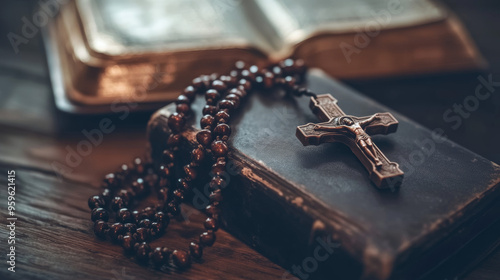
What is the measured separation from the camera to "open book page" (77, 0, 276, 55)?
1781mm

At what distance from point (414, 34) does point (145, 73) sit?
3.06 ft

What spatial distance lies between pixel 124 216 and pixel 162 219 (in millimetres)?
95

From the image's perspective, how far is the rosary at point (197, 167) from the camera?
1.29 metres

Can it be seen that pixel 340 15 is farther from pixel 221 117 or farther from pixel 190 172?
pixel 190 172

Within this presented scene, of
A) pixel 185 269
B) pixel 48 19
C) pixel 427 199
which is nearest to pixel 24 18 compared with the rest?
pixel 48 19

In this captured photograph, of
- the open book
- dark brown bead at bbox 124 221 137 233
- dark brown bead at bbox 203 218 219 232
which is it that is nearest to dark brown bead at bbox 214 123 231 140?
dark brown bead at bbox 203 218 219 232

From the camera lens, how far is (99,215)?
1366 millimetres

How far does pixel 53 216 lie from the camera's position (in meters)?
1.41

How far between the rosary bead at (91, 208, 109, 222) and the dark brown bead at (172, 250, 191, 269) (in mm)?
212

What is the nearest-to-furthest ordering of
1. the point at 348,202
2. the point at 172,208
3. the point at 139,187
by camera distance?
the point at 348,202, the point at 172,208, the point at 139,187

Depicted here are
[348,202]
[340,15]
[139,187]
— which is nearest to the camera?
[348,202]

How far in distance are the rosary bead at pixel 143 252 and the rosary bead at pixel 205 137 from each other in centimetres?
27

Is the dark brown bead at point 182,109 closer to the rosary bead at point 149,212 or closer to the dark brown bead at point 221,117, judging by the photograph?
the dark brown bead at point 221,117

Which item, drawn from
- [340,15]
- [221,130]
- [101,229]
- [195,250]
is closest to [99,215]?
[101,229]
